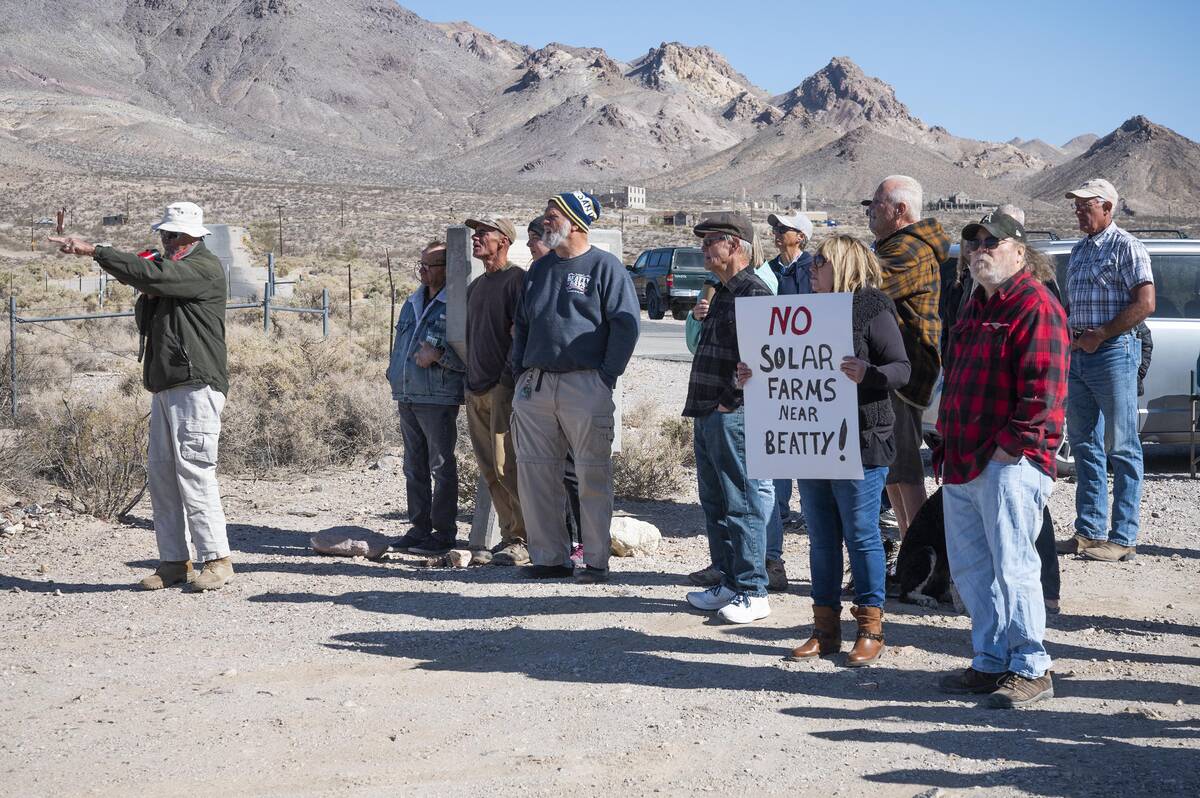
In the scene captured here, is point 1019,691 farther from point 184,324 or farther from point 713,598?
point 184,324

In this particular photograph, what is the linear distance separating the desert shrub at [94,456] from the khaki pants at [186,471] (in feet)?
6.94

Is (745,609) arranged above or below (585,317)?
below

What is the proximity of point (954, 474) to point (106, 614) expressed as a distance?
438 centimetres

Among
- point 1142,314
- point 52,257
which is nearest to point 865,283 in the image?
point 1142,314

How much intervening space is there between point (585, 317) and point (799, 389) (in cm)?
173

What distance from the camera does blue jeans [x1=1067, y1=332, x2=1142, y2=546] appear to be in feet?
25.3

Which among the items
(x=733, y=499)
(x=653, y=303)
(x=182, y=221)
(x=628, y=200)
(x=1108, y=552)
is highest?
(x=628, y=200)

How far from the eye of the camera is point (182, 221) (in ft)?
23.6

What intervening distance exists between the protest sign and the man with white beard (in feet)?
4.20

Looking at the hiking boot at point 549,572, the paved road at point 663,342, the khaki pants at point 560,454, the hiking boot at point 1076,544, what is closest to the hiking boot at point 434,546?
the hiking boot at point 549,572

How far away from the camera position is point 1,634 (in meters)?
6.61

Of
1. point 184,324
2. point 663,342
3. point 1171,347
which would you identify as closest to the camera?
point 184,324

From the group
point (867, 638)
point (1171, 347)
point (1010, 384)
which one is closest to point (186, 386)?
point (867, 638)

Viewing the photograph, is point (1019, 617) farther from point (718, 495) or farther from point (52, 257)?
point (52, 257)
